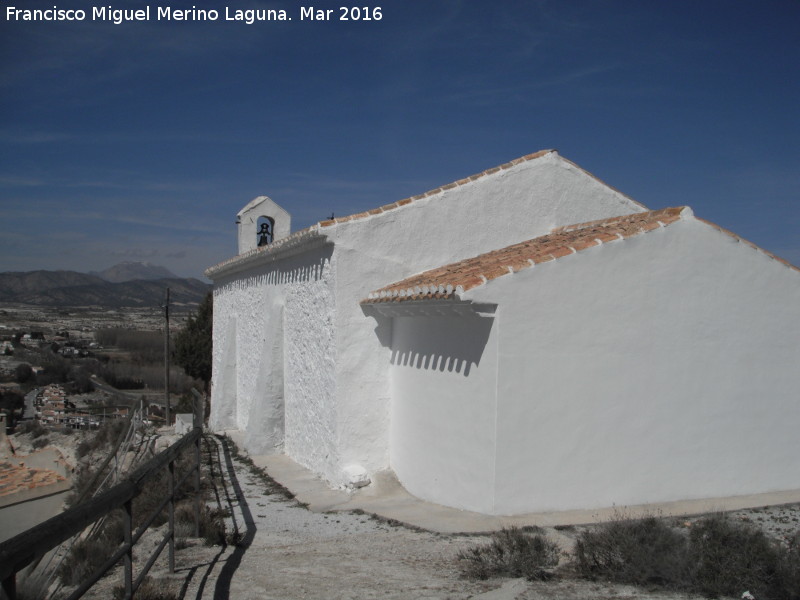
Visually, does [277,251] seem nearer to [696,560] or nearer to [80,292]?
[696,560]

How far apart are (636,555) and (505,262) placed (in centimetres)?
360

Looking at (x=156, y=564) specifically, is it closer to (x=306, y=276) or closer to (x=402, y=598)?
(x=402, y=598)

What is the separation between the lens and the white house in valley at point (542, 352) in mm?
7145

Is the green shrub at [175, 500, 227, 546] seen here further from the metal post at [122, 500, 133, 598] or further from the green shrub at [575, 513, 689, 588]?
the green shrub at [575, 513, 689, 588]

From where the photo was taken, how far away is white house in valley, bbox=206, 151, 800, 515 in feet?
23.4

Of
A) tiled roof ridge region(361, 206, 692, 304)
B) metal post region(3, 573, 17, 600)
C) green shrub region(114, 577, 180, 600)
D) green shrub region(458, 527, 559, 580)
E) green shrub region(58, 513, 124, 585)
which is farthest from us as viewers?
tiled roof ridge region(361, 206, 692, 304)

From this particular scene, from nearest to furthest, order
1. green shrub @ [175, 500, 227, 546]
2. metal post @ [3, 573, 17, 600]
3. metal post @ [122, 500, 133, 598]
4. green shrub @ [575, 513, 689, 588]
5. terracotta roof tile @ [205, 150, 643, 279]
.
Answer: metal post @ [3, 573, 17, 600] → metal post @ [122, 500, 133, 598] → green shrub @ [575, 513, 689, 588] → green shrub @ [175, 500, 227, 546] → terracotta roof tile @ [205, 150, 643, 279]

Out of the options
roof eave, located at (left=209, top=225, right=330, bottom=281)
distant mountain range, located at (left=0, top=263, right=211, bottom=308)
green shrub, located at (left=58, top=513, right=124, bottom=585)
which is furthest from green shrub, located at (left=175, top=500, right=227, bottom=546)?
distant mountain range, located at (left=0, top=263, right=211, bottom=308)

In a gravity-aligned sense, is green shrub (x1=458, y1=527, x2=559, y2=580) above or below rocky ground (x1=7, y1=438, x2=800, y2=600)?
above

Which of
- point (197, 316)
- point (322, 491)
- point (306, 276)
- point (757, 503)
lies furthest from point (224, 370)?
point (197, 316)

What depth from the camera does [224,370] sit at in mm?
16000

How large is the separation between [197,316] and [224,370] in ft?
44.8

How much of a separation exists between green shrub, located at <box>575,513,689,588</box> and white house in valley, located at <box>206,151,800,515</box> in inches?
78.1

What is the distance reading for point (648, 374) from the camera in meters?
7.60
